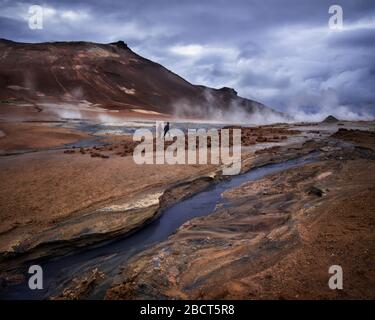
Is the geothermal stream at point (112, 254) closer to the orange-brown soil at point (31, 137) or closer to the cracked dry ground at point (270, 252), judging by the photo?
the cracked dry ground at point (270, 252)

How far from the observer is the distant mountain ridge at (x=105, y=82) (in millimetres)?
43438

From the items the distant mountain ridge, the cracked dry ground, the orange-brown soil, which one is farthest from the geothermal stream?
the distant mountain ridge

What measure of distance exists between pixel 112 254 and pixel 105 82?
4527cm

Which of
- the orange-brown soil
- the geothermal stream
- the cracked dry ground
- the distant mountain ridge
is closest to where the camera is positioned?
the cracked dry ground

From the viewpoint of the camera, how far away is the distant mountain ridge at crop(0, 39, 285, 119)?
43438 millimetres

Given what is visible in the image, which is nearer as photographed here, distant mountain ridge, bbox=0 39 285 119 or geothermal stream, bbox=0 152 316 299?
geothermal stream, bbox=0 152 316 299

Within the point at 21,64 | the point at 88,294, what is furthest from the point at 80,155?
the point at 21,64

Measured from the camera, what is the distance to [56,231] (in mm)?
6742

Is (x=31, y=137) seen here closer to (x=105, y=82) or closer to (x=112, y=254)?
(x=112, y=254)

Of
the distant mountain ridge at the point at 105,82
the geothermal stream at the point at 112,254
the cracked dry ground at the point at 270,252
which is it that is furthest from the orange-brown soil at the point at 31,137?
the distant mountain ridge at the point at 105,82

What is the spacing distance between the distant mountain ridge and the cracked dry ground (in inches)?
1384

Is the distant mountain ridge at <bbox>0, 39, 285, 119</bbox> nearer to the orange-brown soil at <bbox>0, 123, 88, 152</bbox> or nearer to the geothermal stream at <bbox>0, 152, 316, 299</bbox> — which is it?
the orange-brown soil at <bbox>0, 123, 88, 152</bbox>

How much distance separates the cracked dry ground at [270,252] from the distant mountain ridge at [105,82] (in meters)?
35.1

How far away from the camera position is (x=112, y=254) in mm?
6324
